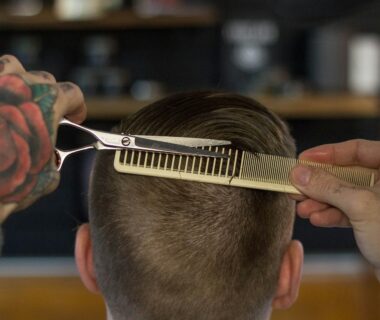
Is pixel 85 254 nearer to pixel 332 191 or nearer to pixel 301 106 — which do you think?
pixel 332 191

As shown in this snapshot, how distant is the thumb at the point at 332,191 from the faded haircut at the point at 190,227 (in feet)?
0.27

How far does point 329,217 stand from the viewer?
1220 mm

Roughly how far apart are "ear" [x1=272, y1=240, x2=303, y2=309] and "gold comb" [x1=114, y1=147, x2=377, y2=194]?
186 millimetres

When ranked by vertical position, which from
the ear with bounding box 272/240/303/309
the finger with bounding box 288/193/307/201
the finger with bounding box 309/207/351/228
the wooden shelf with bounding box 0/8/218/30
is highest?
the finger with bounding box 288/193/307/201

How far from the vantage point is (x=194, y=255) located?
116 cm

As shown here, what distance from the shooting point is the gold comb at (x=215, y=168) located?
112 centimetres

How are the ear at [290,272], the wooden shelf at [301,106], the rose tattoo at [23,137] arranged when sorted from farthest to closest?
the wooden shelf at [301,106]
the ear at [290,272]
the rose tattoo at [23,137]

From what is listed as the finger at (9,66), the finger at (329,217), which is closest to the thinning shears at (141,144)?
the finger at (9,66)

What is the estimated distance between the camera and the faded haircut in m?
1.15

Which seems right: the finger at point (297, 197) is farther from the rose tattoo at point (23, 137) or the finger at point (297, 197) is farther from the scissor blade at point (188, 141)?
the rose tattoo at point (23, 137)

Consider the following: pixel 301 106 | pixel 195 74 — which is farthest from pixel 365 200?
pixel 195 74

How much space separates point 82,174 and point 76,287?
796 mm

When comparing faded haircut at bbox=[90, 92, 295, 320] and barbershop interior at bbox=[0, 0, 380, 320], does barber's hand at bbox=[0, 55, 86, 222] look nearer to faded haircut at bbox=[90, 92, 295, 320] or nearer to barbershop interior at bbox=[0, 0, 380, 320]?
faded haircut at bbox=[90, 92, 295, 320]

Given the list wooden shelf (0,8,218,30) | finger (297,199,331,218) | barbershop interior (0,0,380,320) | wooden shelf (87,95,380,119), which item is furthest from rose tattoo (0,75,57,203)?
wooden shelf (0,8,218,30)
